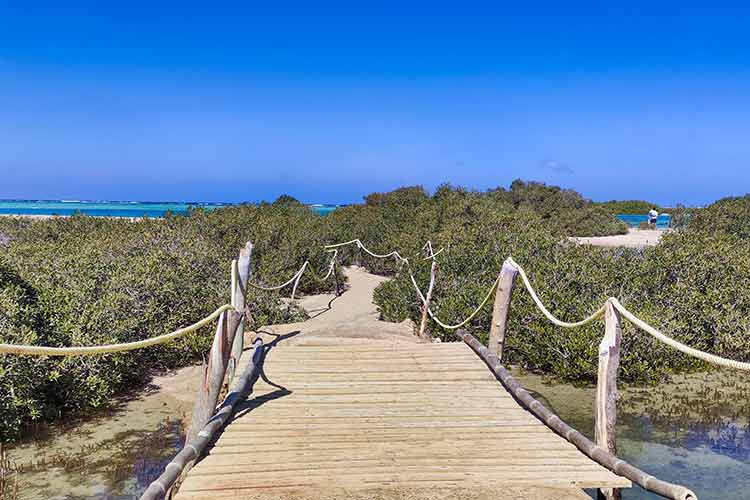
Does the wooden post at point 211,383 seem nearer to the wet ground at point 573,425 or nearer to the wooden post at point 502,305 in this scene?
the wet ground at point 573,425

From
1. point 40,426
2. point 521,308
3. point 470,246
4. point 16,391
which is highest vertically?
point 470,246

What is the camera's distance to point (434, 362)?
24.9 ft

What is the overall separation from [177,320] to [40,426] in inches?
119

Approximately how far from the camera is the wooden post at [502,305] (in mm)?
7371

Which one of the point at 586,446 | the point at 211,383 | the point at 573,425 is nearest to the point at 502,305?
the point at 573,425

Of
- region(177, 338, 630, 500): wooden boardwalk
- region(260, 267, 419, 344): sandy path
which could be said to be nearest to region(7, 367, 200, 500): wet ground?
region(177, 338, 630, 500): wooden boardwalk

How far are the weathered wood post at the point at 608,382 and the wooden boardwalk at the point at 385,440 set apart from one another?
266mm

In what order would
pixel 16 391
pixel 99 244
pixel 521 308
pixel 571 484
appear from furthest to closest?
pixel 99 244, pixel 521 308, pixel 16 391, pixel 571 484

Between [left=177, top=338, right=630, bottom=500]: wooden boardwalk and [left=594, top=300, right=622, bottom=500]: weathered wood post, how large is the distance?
0.27 metres

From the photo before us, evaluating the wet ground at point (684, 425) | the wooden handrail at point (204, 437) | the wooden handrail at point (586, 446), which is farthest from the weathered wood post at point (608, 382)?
the wooden handrail at point (204, 437)

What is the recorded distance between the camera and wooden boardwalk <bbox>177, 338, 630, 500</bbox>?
4.09 meters

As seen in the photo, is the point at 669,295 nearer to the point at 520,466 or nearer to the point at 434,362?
the point at 434,362

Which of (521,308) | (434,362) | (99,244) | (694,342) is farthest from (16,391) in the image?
(694,342)

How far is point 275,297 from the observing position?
1242cm
